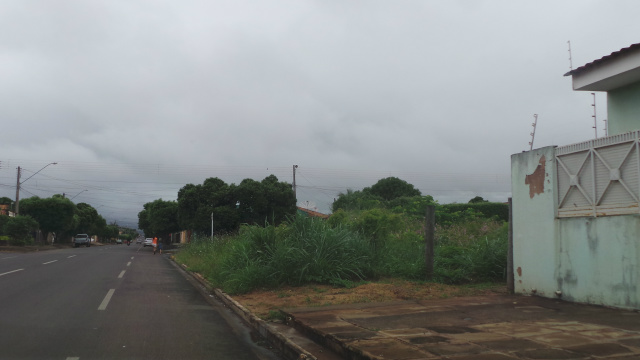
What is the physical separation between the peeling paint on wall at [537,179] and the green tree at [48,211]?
180ft

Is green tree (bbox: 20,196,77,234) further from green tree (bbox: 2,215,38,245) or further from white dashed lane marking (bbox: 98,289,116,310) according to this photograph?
white dashed lane marking (bbox: 98,289,116,310)

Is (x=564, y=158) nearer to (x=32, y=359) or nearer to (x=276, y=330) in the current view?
(x=276, y=330)

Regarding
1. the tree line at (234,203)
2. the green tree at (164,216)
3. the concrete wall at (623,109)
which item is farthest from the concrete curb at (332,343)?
the green tree at (164,216)

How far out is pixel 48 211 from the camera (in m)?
52.2

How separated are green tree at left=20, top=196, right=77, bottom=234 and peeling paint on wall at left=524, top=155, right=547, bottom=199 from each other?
54.8 m

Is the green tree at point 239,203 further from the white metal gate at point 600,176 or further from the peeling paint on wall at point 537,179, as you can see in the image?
the white metal gate at point 600,176

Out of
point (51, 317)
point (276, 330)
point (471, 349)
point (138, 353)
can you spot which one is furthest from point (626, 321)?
point (51, 317)

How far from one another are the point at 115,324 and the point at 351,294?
4.74 m

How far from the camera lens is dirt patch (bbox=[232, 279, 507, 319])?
953 cm

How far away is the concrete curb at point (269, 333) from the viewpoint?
5.99 meters

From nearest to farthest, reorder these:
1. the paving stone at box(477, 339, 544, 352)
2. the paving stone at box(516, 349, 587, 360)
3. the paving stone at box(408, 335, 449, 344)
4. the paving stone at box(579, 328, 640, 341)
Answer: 1. the paving stone at box(516, 349, 587, 360)
2. the paving stone at box(477, 339, 544, 352)
3. the paving stone at box(579, 328, 640, 341)
4. the paving stone at box(408, 335, 449, 344)

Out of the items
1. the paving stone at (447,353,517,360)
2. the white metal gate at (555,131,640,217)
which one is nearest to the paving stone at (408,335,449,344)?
the paving stone at (447,353,517,360)

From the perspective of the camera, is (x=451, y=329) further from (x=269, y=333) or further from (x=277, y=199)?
(x=277, y=199)

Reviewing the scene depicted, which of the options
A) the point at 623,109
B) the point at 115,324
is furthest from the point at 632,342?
the point at 115,324
